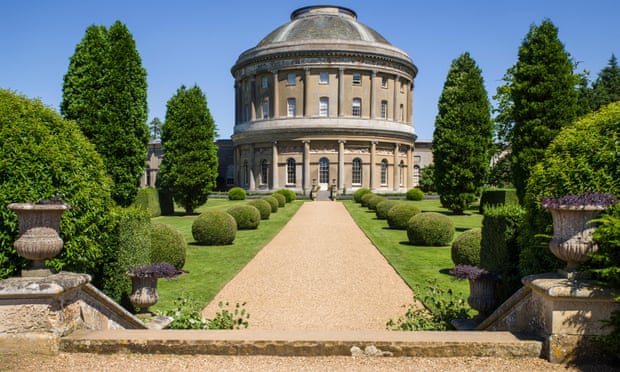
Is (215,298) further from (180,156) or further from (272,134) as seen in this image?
(272,134)

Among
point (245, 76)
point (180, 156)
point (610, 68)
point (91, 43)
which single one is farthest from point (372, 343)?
point (610, 68)

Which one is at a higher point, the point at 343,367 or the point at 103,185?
the point at 103,185

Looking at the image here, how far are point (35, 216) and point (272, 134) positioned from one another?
45.7 meters

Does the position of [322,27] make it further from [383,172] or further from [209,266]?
[209,266]

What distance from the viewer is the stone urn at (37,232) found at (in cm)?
488

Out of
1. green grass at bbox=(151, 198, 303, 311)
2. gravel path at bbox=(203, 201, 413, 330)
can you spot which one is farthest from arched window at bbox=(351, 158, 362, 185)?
gravel path at bbox=(203, 201, 413, 330)

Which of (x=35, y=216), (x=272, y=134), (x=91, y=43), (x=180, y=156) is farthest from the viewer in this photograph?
(x=272, y=134)

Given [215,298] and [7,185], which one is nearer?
[7,185]

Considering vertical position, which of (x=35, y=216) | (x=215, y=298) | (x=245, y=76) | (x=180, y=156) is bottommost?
(x=215, y=298)

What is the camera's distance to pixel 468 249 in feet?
37.2

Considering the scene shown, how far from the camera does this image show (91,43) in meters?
15.2

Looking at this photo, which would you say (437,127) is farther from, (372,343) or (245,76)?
(245,76)

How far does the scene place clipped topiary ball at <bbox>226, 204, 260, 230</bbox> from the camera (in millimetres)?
→ 21328

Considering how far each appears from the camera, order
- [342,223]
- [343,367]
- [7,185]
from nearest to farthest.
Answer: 1. [343,367]
2. [7,185]
3. [342,223]
